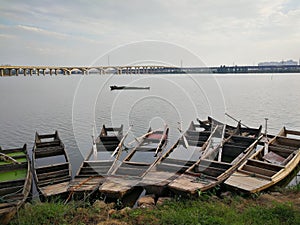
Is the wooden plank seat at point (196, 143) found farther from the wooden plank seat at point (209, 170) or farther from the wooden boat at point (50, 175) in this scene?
the wooden boat at point (50, 175)

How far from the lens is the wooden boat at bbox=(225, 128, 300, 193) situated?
29.5 feet

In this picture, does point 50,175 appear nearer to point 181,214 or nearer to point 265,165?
point 181,214

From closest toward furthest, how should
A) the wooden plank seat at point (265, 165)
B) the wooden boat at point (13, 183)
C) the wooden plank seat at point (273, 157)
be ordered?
the wooden boat at point (13, 183) → the wooden plank seat at point (265, 165) → the wooden plank seat at point (273, 157)

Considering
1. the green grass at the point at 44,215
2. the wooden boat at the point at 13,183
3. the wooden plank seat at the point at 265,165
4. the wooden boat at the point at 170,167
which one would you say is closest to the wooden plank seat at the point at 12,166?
the wooden boat at the point at 13,183

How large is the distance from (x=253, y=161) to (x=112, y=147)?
8.58 m

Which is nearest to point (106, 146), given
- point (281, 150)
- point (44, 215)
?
point (44, 215)

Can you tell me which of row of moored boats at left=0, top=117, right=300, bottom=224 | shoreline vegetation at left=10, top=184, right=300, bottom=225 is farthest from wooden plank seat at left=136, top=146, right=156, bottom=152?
shoreline vegetation at left=10, top=184, right=300, bottom=225

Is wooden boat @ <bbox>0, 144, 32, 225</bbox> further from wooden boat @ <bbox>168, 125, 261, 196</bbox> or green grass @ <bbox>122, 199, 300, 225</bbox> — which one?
wooden boat @ <bbox>168, 125, 261, 196</bbox>

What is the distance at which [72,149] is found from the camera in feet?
55.9

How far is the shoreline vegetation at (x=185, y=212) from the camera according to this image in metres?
6.61

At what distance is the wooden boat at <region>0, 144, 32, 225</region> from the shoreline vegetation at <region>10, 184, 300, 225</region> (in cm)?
28

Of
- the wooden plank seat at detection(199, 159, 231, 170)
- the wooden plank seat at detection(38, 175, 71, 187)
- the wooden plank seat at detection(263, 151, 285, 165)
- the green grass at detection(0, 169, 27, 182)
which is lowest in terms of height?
the green grass at detection(0, 169, 27, 182)

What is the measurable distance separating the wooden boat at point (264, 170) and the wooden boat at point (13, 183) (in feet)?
23.9

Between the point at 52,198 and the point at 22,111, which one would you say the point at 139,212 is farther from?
the point at 22,111
